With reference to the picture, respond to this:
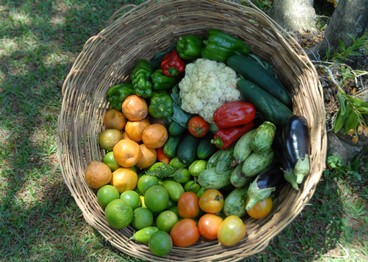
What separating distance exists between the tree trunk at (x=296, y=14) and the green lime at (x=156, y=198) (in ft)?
5.89

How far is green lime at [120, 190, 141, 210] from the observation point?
253 centimetres

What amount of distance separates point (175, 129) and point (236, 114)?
1.60ft

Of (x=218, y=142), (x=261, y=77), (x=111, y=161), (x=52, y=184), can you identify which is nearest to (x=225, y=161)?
(x=218, y=142)

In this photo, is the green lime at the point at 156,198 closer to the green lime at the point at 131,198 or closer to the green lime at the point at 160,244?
the green lime at the point at 131,198

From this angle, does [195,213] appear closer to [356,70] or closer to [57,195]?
[57,195]

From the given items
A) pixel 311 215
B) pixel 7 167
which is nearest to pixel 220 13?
pixel 311 215

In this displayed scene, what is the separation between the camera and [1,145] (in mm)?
3123

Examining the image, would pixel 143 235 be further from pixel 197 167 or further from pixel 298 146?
pixel 298 146

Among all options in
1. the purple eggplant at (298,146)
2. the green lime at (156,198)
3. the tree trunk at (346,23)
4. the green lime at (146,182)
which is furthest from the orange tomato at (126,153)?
the tree trunk at (346,23)

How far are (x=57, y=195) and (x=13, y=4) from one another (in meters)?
2.13

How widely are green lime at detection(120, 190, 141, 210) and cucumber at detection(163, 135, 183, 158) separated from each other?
365 millimetres

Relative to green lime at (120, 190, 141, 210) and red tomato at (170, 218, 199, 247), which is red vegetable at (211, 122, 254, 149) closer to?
red tomato at (170, 218, 199, 247)

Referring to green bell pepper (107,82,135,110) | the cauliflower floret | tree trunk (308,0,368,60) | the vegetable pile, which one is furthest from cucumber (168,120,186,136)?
tree trunk (308,0,368,60)

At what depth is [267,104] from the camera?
239 centimetres
